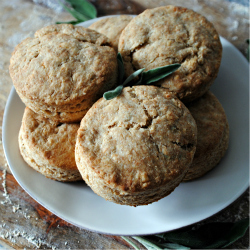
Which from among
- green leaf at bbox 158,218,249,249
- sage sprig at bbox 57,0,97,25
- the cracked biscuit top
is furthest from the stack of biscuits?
sage sprig at bbox 57,0,97,25

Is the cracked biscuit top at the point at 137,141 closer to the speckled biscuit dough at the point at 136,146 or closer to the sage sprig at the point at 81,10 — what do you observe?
the speckled biscuit dough at the point at 136,146

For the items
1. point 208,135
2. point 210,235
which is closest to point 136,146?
point 208,135

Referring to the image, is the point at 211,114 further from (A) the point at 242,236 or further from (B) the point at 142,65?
(A) the point at 242,236

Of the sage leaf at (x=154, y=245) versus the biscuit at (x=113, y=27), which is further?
the biscuit at (x=113, y=27)

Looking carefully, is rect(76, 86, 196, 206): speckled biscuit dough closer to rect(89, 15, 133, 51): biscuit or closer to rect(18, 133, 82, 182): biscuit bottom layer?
rect(18, 133, 82, 182): biscuit bottom layer

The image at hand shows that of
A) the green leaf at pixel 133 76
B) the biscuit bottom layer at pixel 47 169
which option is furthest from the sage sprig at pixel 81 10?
the biscuit bottom layer at pixel 47 169
